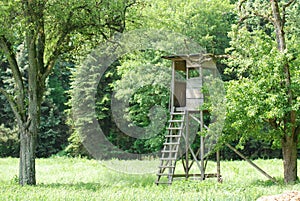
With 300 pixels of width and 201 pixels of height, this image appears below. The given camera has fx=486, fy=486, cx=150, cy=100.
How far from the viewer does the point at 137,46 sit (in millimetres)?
17375

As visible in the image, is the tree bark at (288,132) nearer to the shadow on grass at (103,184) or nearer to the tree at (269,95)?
the tree at (269,95)

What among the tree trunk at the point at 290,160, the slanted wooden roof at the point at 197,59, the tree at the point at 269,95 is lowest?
the tree trunk at the point at 290,160

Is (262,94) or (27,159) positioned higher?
(262,94)

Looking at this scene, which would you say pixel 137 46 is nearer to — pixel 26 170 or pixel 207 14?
pixel 26 170

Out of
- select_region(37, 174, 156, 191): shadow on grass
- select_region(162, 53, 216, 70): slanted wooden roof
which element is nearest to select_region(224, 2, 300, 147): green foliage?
select_region(162, 53, 216, 70): slanted wooden roof

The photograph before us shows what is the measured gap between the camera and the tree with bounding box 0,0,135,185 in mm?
14242

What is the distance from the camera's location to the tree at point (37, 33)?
14.2 meters

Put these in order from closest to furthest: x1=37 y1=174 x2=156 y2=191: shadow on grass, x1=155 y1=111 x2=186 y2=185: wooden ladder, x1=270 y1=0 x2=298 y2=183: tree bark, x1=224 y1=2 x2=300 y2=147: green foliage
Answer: x1=224 y1=2 x2=300 y2=147: green foliage
x1=37 y1=174 x2=156 y2=191: shadow on grass
x1=270 y1=0 x2=298 y2=183: tree bark
x1=155 y1=111 x2=186 y2=185: wooden ladder

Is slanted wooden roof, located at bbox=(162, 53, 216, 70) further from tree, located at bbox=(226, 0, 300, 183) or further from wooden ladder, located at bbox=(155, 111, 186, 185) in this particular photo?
wooden ladder, located at bbox=(155, 111, 186, 185)

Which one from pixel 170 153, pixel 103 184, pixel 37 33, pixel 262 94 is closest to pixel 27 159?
pixel 103 184

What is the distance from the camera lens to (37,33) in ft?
49.3

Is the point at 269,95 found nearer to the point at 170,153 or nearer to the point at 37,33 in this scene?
the point at 170,153

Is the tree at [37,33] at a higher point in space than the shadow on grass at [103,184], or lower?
higher

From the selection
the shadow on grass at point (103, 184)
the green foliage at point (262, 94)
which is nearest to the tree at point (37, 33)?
the shadow on grass at point (103, 184)
